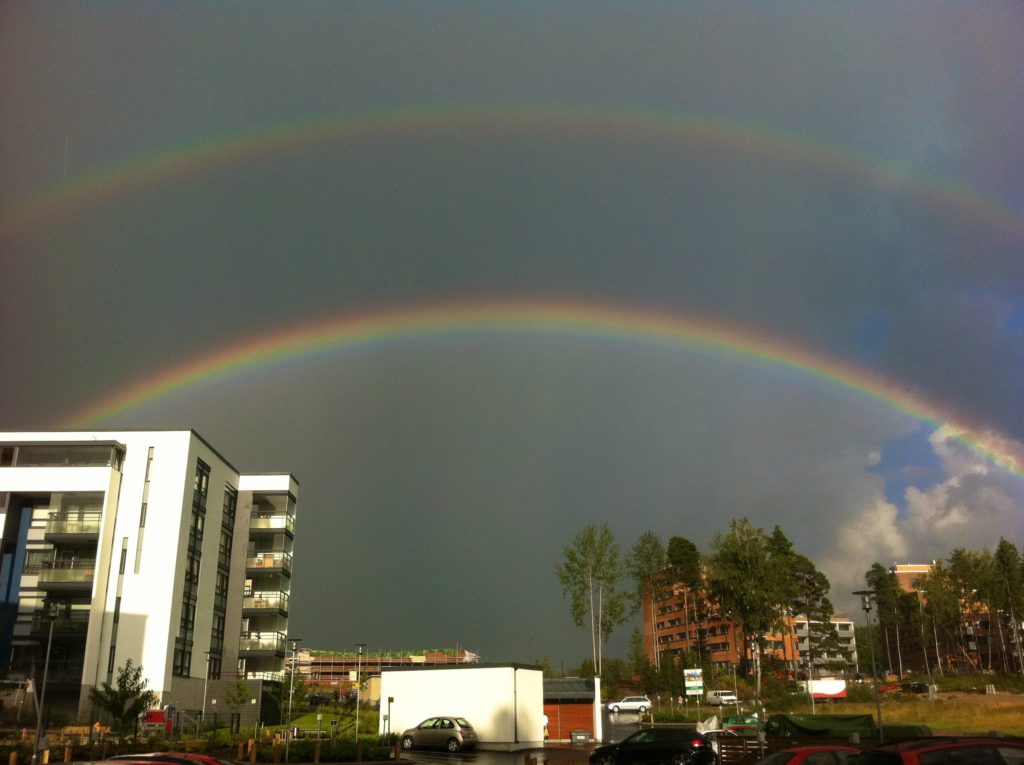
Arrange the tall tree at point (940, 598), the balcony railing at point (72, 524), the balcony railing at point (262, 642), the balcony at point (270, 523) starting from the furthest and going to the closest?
the tall tree at point (940, 598) → the balcony at point (270, 523) → the balcony railing at point (262, 642) → the balcony railing at point (72, 524)

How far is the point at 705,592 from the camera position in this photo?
105 m

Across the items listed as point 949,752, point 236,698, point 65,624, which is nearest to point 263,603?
point 236,698

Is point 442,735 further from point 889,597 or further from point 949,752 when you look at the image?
point 889,597

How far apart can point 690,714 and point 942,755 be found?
66.0 meters

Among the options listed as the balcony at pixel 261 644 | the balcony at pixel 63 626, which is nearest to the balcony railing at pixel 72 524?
the balcony at pixel 63 626

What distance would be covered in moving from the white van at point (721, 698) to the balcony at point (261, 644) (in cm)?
3971

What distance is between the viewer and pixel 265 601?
68250 mm

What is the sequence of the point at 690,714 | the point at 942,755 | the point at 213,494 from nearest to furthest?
the point at 942,755 < the point at 213,494 < the point at 690,714

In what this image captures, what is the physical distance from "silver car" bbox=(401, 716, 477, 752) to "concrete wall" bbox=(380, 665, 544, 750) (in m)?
2.40

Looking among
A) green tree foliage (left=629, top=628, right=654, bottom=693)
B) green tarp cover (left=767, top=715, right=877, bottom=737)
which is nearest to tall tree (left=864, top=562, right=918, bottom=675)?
green tree foliage (left=629, top=628, right=654, bottom=693)

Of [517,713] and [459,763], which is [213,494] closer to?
[517,713]

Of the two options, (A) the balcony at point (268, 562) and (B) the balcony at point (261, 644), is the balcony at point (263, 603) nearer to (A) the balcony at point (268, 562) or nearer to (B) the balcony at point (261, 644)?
(B) the balcony at point (261, 644)

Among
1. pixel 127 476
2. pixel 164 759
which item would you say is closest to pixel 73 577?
pixel 127 476

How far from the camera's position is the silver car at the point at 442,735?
132 ft
